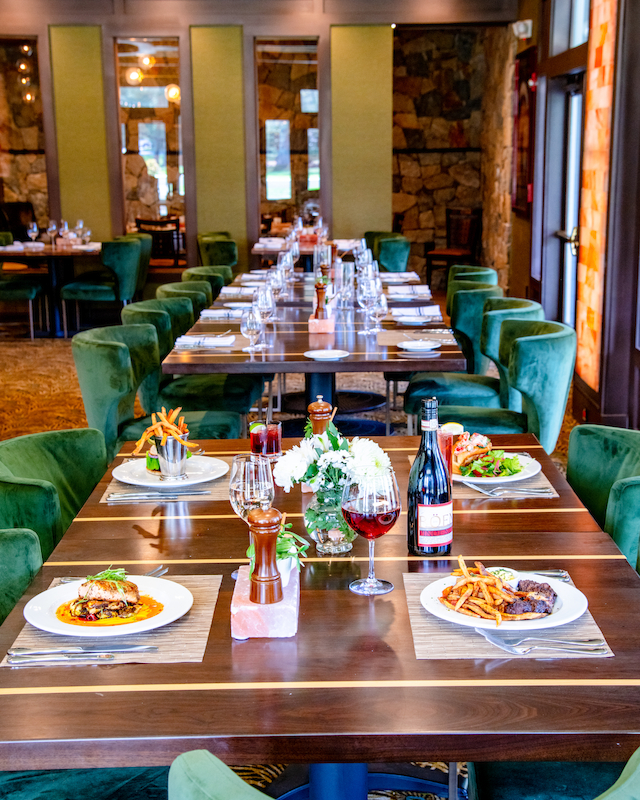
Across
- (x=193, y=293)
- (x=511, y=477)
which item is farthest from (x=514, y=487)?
(x=193, y=293)

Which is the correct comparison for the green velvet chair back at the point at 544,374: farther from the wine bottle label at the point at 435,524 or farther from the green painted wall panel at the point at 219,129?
the green painted wall panel at the point at 219,129

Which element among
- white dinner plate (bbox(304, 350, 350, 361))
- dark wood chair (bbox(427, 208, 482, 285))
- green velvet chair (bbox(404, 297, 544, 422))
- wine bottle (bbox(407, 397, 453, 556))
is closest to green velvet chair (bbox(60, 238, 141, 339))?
dark wood chair (bbox(427, 208, 482, 285))

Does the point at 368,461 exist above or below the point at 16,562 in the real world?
above

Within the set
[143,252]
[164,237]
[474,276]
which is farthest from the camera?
[164,237]

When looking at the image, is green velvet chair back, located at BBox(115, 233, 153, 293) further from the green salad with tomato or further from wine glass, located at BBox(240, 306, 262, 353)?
the green salad with tomato

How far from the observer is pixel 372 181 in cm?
957

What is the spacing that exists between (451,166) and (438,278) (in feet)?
4.61

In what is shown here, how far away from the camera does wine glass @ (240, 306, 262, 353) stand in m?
3.70

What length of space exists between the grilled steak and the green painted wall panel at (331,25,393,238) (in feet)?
27.5

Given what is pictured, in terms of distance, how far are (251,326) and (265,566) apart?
7.60 ft

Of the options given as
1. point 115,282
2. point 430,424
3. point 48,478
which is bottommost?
point 115,282

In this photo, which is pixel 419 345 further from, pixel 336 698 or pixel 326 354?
pixel 336 698

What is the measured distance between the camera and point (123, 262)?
8.62m

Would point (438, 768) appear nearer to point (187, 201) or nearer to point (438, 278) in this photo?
point (187, 201)
